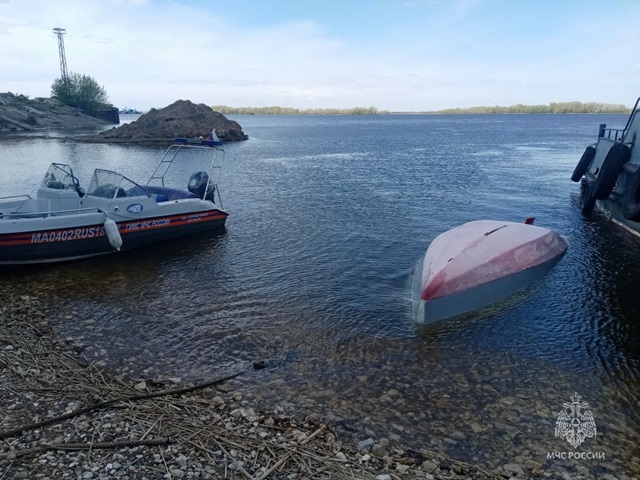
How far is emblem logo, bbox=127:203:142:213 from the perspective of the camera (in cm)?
1490

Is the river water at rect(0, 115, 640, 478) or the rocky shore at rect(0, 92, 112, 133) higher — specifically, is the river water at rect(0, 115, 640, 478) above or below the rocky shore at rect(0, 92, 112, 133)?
below

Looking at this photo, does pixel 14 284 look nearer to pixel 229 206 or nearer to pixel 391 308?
pixel 391 308

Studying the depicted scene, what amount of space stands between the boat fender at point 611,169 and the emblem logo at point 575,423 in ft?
41.5

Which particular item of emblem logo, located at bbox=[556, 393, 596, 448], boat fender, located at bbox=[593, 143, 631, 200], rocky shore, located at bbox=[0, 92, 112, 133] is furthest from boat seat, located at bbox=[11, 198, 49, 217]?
rocky shore, located at bbox=[0, 92, 112, 133]

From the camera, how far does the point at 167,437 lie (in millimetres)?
6176

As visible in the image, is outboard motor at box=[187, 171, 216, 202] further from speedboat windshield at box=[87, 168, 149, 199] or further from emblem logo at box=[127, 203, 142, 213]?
speedboat windshield at box=[87, 168, 149, 199]

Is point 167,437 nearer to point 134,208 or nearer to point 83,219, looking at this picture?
point 83,219

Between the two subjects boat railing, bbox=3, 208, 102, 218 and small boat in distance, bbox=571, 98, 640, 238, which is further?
small boat in distance, bbox=571, 98, 640, 238

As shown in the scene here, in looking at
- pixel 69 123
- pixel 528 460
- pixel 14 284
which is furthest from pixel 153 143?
pixel 528 460

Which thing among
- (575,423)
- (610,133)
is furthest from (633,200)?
(610,133)

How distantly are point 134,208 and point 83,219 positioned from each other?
1.65m

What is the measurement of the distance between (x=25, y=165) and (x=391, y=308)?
36928 mm

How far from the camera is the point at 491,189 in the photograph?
2753 cm

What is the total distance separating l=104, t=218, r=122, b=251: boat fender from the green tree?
382 feet
